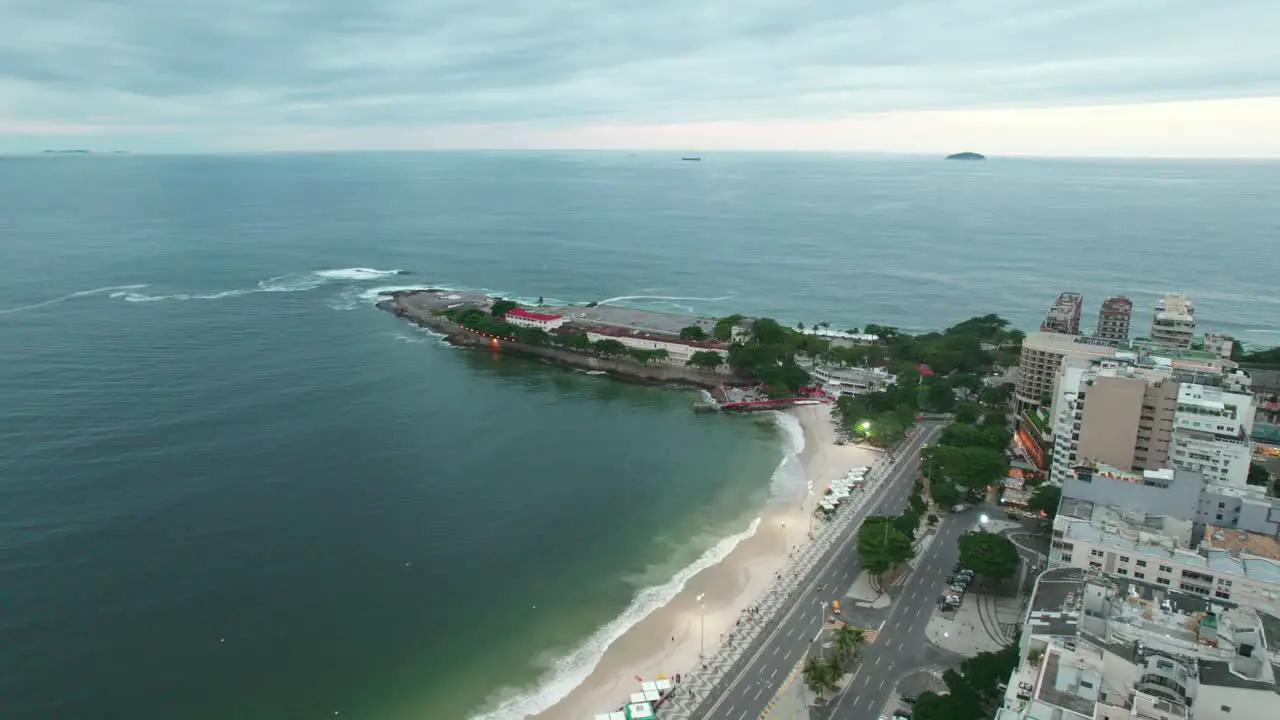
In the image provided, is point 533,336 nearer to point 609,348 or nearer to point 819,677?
point 609,348

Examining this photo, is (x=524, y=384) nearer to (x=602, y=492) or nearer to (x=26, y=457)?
(x=602, y=492)

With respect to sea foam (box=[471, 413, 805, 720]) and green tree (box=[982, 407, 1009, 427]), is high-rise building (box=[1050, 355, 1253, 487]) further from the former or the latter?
sea foam (box=[471, 413, 805, 720])

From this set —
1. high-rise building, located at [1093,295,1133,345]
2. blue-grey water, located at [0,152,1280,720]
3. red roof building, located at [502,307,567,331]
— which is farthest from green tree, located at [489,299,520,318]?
high-rise building, located at [1093,295,1133,345]

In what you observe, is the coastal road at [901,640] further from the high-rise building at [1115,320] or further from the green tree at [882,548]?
the high-rise building at [1115,320]

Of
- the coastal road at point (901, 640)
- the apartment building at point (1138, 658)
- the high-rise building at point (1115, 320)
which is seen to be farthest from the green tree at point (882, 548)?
A: the high-rise building at point (1115, 320)

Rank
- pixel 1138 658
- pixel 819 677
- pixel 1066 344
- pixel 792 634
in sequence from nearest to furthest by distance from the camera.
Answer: pixel 1138 658, pixel 819 677, pixel 792 634, pixel 1066 344

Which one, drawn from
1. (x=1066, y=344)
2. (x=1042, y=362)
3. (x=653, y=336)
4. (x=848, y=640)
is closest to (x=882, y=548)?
(x=848, y=640)
